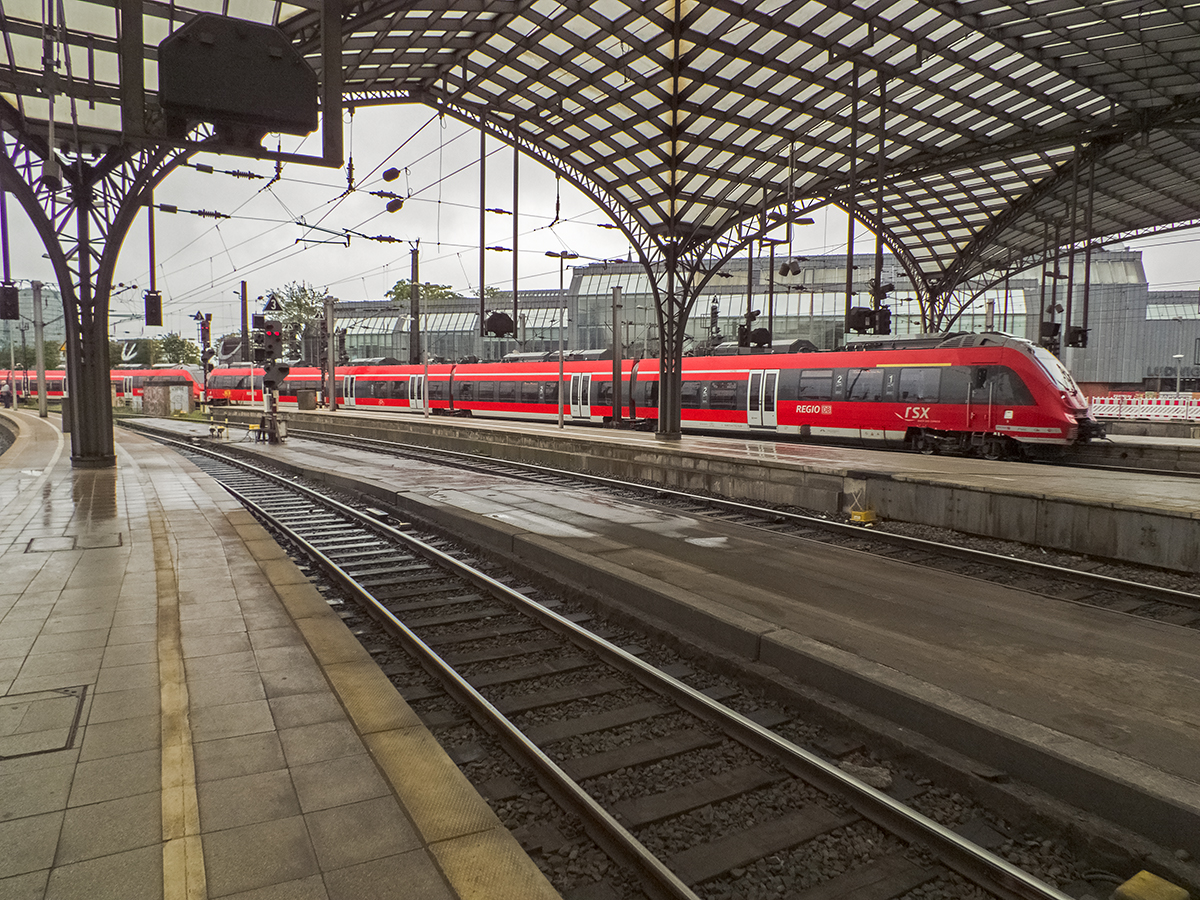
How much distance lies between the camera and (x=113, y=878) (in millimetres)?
2791

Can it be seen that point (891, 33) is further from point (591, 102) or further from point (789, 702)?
point (789, 702)

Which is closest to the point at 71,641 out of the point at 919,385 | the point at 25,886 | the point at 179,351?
the point at 25,886

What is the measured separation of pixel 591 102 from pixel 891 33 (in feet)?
25.9

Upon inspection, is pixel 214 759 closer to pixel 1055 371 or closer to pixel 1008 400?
pixel 1008 400

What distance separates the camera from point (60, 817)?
10.5 feet

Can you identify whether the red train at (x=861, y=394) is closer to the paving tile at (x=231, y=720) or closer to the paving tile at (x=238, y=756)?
the paving tile at (x=231, y=720)

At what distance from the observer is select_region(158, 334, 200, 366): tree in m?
90.4

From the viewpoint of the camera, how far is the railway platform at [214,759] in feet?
9.42

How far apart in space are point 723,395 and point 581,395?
7.15 m

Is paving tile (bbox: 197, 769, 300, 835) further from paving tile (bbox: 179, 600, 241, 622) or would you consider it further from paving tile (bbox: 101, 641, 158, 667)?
paving tile (bbox: 179, 600, 241, 622)

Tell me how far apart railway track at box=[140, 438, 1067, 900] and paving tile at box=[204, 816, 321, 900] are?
1.27 m

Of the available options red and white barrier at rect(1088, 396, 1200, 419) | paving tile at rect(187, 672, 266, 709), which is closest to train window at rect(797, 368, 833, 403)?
red and white barrier at rect(1088, 396, 1200, 419)

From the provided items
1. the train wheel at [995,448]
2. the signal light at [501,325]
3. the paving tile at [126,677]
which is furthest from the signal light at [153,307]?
the train wheel at [995,448]

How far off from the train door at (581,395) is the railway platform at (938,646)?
64.4ft
